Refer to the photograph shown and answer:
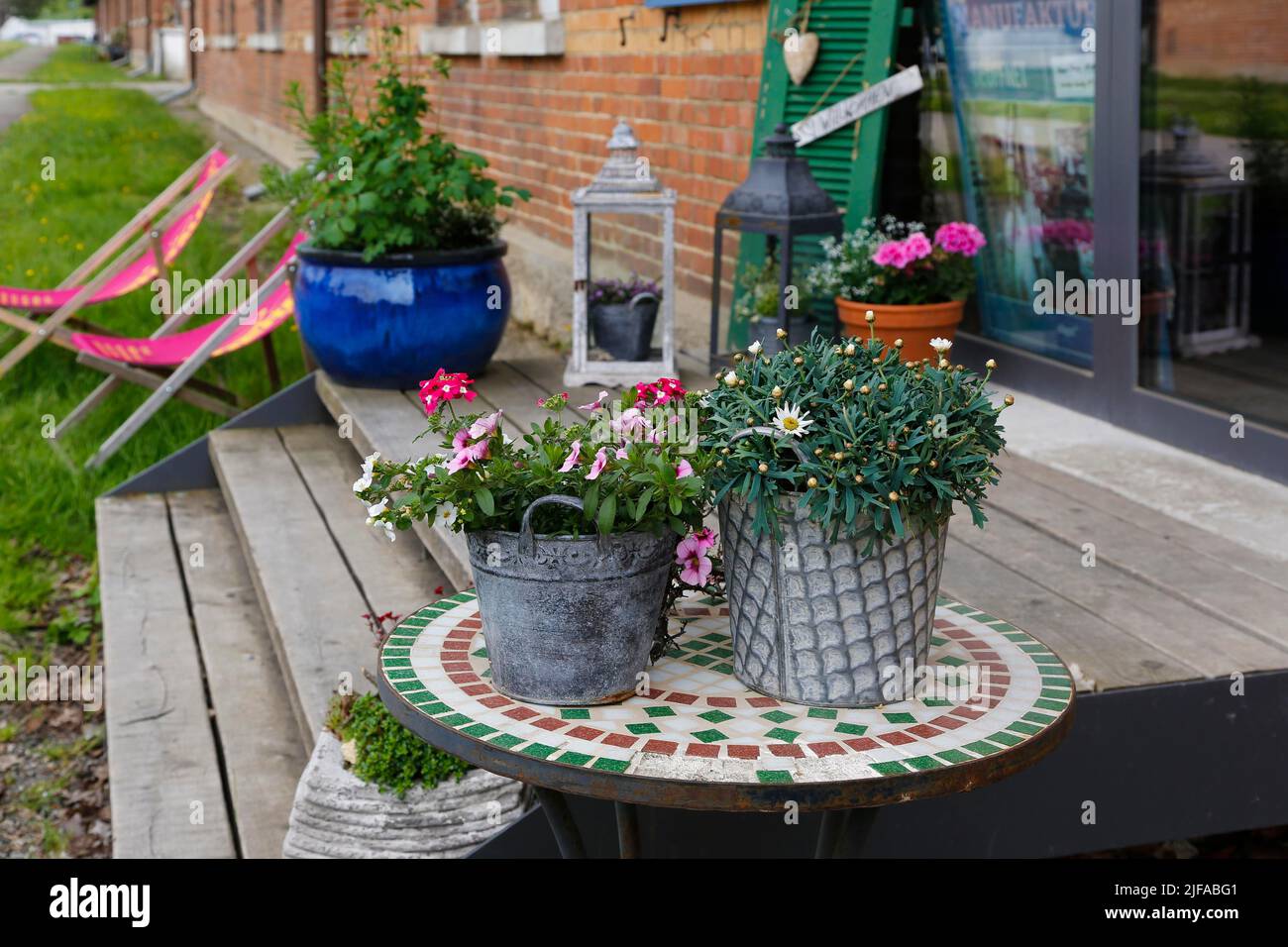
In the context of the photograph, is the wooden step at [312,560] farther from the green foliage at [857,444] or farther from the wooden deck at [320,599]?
the green foliage at [857,444]

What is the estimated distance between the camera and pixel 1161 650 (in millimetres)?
2580

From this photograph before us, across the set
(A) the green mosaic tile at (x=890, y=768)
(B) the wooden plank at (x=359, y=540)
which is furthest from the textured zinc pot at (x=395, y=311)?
(A) the green mosaic tile at (x=890, y=768)

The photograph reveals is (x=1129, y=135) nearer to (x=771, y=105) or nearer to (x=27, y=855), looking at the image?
(x=771, y=105)

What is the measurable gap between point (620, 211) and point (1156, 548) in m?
2.24

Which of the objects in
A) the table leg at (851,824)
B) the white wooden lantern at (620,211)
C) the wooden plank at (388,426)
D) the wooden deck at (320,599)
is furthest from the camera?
the white wooden lantern at (620,211)

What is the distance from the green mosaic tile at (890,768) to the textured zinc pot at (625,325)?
3.34 m

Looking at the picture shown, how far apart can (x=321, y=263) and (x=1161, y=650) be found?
10.4ft

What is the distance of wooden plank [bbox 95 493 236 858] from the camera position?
2984 mm

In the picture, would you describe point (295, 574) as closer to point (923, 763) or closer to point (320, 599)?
point (320, 599)

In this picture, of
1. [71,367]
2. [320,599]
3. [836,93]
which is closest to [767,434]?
[320,599]

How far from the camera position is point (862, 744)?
5.64 feet

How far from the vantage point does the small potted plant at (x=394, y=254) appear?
15.9 feet

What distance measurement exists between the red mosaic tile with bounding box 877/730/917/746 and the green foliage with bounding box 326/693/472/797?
89 centimetres
